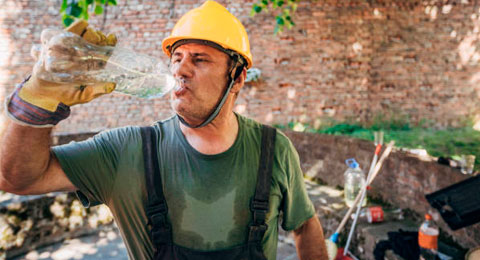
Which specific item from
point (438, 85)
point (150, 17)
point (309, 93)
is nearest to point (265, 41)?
point (309, 93)

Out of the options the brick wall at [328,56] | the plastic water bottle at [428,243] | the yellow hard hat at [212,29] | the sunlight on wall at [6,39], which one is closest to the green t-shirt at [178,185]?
the yellow hard hat at [212,29]

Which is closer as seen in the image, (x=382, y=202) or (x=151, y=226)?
(x=151, y=226)

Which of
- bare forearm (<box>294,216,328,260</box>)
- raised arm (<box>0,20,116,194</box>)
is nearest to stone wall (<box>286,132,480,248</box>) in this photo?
bare forearm (<box>294,216,328,260</box>)

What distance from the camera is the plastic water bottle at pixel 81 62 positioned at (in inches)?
40.1

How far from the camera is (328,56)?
742cm

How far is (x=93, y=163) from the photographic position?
1.34 metres

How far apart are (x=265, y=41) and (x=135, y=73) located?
5830 millimetres

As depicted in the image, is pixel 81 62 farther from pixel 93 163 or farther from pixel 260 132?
pixel 260 132

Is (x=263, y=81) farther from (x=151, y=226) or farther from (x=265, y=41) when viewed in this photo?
(x=151, y=226)

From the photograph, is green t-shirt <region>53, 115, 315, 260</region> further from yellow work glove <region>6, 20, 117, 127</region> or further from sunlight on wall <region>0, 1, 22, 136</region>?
sunlight on wall <region>0, 1, 22, 136</region>

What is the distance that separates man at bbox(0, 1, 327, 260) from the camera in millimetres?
1324

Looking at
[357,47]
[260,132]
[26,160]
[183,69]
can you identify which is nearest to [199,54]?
[183,69]

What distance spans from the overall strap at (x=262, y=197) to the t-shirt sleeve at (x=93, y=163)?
610 mm

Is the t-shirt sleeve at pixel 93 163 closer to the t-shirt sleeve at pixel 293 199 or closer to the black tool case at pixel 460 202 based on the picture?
the t-shirt sleeve at pixel 293 199
